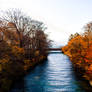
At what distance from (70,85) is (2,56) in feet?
37.7

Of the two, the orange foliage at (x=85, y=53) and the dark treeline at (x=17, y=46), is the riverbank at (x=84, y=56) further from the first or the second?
the dark treeline at (x=17, y=46)

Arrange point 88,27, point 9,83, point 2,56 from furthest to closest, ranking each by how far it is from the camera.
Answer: point 88,27 < point 9,83 < point 2,56

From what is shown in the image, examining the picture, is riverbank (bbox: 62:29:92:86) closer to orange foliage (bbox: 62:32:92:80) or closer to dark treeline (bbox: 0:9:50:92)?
orange foliage (bbox: 62:32:92:80)

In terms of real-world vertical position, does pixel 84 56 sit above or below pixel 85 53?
below

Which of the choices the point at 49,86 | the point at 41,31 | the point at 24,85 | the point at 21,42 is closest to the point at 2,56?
the point at 24,85

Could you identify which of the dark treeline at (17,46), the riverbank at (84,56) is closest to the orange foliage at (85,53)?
the riverbank at (84,56)

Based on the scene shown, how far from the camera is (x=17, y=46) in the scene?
3003cm

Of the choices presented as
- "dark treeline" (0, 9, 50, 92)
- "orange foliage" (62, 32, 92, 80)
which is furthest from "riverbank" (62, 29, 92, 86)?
"dark treeline" (0, 9, 50, 92)

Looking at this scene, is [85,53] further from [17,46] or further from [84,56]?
[17,46]

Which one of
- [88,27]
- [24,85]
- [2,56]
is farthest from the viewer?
[88,27]

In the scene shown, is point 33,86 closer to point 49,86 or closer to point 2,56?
point 49,86

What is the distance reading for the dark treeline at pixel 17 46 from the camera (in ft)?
61.7

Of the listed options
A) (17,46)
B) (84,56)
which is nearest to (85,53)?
(84,56)

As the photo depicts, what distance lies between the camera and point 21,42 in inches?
1544
